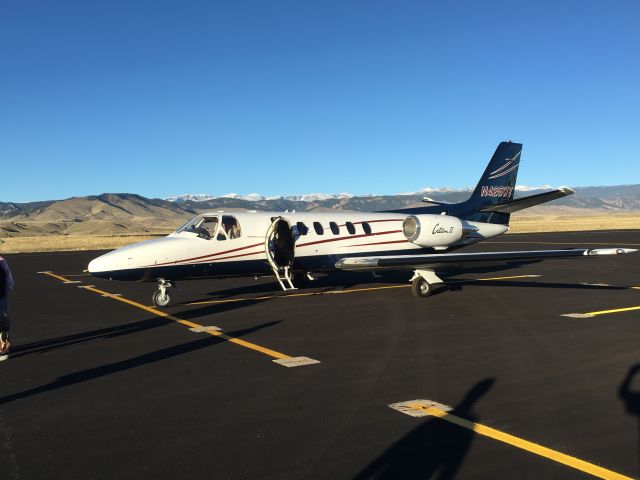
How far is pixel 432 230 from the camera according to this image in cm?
1839

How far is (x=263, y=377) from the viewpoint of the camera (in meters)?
7.94

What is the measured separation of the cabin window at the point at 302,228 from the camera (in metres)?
17.0

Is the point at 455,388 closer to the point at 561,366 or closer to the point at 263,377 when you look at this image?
the point at 561,366

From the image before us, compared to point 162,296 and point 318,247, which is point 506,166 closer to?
point 318,247

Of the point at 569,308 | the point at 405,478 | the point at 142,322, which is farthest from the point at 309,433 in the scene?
the point at 569,308

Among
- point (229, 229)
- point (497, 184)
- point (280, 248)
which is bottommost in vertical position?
point (280, 248)

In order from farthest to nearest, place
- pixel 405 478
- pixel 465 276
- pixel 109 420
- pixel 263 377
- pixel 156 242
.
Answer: pixel 465 276
pixel 156 242
pixel 263 377
pixel 109 420
pixel 405 478

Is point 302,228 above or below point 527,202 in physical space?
below

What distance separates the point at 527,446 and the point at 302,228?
40.1 feet

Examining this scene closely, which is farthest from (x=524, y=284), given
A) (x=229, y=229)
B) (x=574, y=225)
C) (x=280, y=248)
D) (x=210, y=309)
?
(x=574, y=225)

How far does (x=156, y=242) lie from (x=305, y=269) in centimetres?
469

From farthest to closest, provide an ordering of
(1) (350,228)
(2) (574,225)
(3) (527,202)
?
(2) (574,225)
(3) (527,202)
(1) (350,228)

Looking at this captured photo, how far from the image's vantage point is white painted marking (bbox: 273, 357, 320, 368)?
862 centimetres

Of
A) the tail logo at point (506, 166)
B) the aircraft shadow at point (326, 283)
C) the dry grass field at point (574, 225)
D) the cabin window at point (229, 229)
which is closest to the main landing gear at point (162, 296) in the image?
the cabin window at point (229, 229)
